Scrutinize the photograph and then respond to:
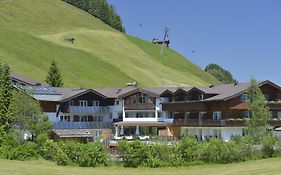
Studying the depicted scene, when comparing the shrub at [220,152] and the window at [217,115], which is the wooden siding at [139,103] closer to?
the window at [217,115]

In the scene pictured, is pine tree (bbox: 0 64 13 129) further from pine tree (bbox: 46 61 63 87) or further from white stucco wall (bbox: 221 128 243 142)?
pine tree (bbox: 46 61 63 87)

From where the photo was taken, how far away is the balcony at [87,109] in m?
86.0

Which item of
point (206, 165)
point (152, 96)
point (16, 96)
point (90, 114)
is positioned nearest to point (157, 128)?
point (152, 96)

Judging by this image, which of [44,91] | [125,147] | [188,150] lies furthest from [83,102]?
[188,150]

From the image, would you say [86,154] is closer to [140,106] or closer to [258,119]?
[258,119]

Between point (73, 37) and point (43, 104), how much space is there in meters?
98.2

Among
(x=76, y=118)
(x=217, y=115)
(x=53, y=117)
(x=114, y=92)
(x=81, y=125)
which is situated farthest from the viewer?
(x=114, y=92)

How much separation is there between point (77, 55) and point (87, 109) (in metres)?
73.5

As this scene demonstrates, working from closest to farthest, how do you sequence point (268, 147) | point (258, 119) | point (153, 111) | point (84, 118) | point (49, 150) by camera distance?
point (268, 147)
point (49, 150)
point (258, 119)
point (84, 118)
point (153, 111)

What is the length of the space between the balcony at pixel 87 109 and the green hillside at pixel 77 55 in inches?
1415

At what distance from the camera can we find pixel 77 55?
159625 millimetres

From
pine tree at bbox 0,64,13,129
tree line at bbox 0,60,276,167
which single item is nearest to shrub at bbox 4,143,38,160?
tree line at bbox 0,60,276,167

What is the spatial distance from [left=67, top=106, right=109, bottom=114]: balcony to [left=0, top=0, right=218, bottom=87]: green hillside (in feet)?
118

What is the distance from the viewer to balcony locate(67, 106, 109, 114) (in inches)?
3385
